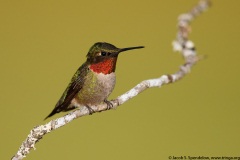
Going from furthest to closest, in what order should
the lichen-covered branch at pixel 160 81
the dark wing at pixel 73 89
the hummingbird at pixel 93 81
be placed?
the dark wing at pixel 73 89, the hummingbird at pixel 93 81, the lichen-covered branch at pixel 160 81

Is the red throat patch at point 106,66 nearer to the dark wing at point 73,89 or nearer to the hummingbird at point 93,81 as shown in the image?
the hummingbird at point 93,81

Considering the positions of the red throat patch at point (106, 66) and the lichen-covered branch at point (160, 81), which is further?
the red throat patch at point (106, 66)

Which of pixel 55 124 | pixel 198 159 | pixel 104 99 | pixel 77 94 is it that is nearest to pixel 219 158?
pixel 198 159

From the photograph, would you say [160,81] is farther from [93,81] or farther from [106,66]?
[93,81]

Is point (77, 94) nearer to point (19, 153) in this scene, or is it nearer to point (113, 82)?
point (113, 82)

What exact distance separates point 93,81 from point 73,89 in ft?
0.52

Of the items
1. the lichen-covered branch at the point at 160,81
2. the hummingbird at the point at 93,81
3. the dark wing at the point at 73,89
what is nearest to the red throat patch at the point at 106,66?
the hummingbird at the point at 93,81

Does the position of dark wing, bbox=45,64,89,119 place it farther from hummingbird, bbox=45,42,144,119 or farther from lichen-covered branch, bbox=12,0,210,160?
lichen-covered branch, bbox=12,0,210,160

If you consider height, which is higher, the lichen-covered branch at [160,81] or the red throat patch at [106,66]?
the red throat patch at [106,66]

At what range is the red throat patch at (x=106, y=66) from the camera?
2355 mm

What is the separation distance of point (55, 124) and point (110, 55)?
21.9 inches

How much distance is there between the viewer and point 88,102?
96.5 inches

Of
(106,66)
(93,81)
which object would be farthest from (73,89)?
(106,66)

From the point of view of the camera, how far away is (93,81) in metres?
2.47
